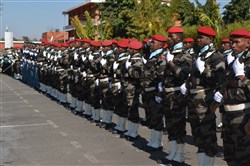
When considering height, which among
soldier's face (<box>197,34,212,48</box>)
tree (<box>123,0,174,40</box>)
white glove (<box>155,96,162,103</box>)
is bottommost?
white glove (<box>155,96,162,103</box>)

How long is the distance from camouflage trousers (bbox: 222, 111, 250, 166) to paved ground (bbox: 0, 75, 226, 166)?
74.7 inches

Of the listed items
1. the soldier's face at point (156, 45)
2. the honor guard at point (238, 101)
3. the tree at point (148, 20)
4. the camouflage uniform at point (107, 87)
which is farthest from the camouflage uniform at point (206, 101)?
the tree at point (148, 20)

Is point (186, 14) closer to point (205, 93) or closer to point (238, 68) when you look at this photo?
point (205, 93)

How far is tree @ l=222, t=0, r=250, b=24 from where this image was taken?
86.2 ft

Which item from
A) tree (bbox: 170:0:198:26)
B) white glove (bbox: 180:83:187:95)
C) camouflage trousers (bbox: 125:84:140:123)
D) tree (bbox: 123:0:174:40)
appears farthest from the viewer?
tree (bbox: 170:0:198:26)

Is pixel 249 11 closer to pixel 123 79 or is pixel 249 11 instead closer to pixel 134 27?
pixel 134 27

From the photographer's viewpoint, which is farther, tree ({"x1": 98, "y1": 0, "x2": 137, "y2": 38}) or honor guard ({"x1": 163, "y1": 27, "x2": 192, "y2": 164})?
tree ({"x1": 98, "y1": 0, "x2": 137, "y2": 38})

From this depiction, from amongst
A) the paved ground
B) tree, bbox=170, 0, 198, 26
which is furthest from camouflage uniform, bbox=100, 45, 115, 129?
tree, bbox=170, 0, 198, 26

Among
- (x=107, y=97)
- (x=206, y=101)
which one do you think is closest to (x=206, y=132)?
Result: (x=206, y=101)

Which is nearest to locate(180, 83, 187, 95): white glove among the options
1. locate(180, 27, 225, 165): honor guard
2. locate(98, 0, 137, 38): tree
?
locate(180, 27, 225, 165): honor guard

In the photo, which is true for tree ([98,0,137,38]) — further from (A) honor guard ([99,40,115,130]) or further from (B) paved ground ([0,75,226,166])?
(A) honor guard ([99,40,115,130])

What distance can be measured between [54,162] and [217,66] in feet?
10.6

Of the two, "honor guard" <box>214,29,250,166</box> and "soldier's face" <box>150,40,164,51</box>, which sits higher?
"soldier's face" <box>150,40,164,51</box>

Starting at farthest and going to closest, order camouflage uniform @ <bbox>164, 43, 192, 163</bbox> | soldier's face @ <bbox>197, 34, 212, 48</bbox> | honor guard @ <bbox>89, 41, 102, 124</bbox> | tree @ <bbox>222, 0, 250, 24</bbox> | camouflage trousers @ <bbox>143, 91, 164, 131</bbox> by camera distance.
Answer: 1. tree @ <bbox>222, 0, 250, 24</bbox>
2. honor guard @ <bbox>89, 41, 102, 124</bbox>
3. camouflage trousers @ <bbox>143, 91, 164, 131</bbox>
4. camouflage uniform @ <bbox>164, 43, 192, 163</bbox>
5. soldier's face @ <bbox>197, 34, 212, 48</bbox>
